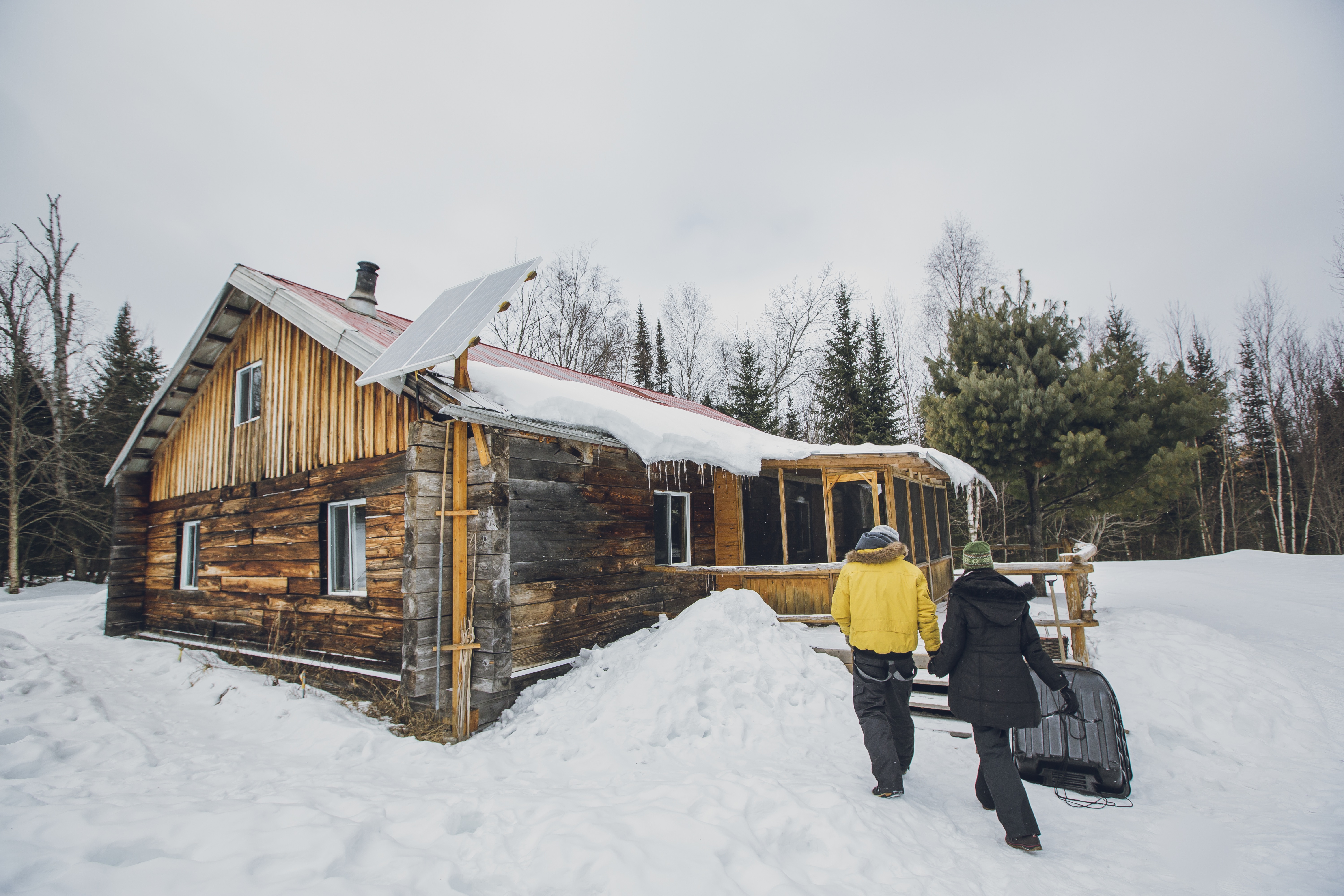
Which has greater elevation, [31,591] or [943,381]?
[943,381]

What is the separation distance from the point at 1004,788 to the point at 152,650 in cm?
1196

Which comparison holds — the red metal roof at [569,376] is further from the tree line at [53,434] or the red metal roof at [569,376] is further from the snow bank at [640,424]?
the tree line at [53,434]

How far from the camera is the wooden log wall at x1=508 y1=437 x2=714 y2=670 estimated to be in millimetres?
6762

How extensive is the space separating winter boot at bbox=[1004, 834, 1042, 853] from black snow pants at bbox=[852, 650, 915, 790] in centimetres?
71

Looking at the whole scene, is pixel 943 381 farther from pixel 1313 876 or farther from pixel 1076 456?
pixel 1313 876

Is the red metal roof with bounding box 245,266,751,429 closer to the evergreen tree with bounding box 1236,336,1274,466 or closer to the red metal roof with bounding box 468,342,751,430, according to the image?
the red metal roof with bounding box 468,342,751,430

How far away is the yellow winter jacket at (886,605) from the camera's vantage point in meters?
4.31

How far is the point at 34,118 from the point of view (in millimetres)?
14867

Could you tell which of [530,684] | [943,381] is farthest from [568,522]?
[943,381]

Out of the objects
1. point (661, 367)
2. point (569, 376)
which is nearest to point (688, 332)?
point (661, 367)

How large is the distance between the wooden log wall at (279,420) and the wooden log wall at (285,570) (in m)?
0.24

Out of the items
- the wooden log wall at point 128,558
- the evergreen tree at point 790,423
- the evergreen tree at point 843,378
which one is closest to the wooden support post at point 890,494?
the wooden log wall at point 128,558

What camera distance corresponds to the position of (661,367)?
3434 centimetres

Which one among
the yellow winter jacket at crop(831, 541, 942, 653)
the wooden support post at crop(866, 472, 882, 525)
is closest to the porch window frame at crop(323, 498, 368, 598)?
the yellow winter jacket at crop(831, 541, 942, 653)
